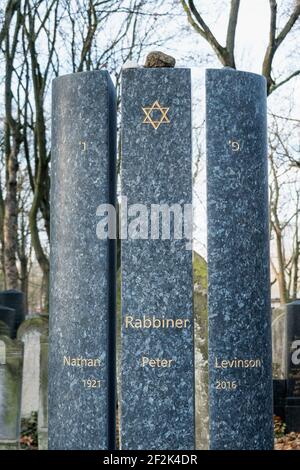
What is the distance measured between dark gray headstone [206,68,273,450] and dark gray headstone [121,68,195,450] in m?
0.25

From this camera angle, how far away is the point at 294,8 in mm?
14219

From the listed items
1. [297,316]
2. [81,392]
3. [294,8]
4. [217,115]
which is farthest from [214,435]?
[294,8]

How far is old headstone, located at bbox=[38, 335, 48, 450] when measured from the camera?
7.41 meters

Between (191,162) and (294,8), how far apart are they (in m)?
9.82

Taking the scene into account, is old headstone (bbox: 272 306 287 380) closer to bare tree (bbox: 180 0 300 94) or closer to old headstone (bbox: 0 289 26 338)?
bare tree (bbox: 180 0 300 94)

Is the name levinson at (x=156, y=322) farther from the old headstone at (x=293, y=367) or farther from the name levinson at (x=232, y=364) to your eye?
the old headstone at (x=293, y=367)

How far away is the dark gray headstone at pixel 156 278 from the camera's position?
5527 millimetres

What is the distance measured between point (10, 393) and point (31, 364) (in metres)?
1.57

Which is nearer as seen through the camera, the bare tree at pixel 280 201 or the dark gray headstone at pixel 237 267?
the dark gray headstone at pixel 237 267

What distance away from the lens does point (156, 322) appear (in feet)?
18.3

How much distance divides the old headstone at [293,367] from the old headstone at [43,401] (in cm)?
409

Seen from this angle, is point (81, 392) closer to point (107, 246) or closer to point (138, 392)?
point (138, 392)

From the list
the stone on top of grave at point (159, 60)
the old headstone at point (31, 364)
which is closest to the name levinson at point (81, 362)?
the stone on top of grave at point (159, 60)

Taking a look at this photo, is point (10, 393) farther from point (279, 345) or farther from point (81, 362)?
point (279, 345)
